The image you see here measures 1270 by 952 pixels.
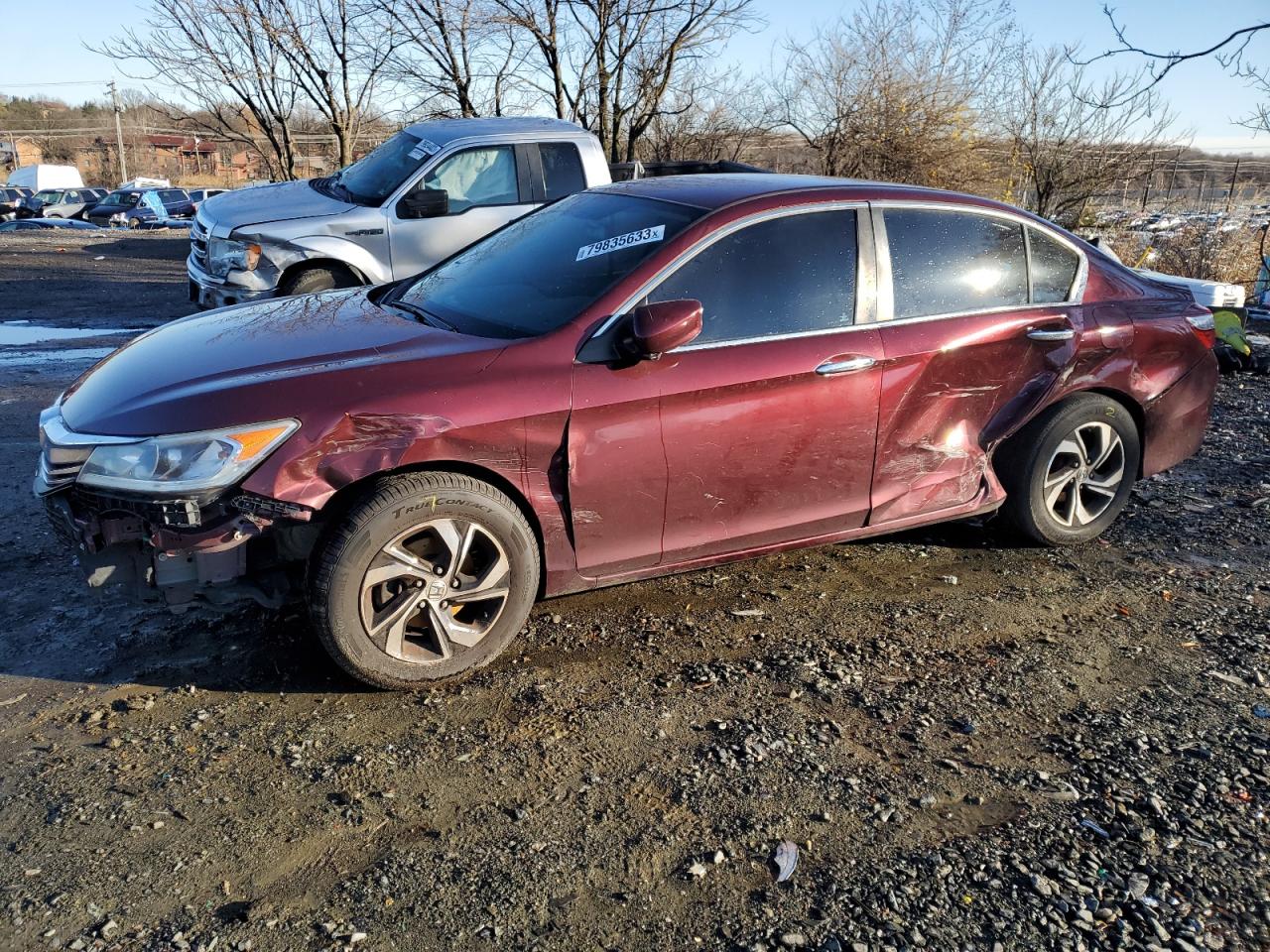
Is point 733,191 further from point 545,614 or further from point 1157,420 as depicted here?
point 1157,420

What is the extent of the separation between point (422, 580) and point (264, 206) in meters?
6.47

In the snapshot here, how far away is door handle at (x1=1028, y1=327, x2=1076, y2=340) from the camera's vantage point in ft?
14.7

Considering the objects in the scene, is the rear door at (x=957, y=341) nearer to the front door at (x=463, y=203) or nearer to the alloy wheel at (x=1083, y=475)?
the alloy wheel at (x=1083, y=475)

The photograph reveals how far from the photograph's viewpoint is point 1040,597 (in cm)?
443

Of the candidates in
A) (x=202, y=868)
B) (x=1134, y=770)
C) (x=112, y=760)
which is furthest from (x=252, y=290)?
(x=1134, y=770)

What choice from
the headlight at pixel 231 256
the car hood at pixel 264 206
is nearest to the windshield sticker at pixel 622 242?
the headlight at pixel 231 256

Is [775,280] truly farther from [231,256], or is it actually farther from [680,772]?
[231,256]

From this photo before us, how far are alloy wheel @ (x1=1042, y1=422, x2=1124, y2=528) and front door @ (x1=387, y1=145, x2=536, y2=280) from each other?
18.3ft

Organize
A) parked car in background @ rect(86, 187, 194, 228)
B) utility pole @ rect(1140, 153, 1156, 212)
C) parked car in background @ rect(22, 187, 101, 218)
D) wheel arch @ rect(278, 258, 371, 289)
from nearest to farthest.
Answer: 1. wheel arch @ rect(278, 258, 371, 289)
2. utility pole @ rect(1140, 153, 1156, 212)
3. parked car in background @ rect(86, 187, 194, 228)
4. parked car in background @ rect(22, 187, 101, 218)

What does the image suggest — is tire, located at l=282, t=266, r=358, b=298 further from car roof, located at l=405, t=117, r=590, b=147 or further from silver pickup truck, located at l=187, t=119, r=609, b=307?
car roof, located at l=405, t=117, r=590, b=147

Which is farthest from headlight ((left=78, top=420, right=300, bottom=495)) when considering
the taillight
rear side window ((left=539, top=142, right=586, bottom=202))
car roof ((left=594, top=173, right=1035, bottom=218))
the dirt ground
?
rear side window ((left=539, top=142, right=586, bottom=202))

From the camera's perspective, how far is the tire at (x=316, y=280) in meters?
8.17

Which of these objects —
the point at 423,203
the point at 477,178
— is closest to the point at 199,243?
the point at 423,203

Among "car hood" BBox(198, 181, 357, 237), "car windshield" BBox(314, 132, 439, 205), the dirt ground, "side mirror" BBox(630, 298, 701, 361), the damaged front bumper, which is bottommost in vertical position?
the dirt ground
